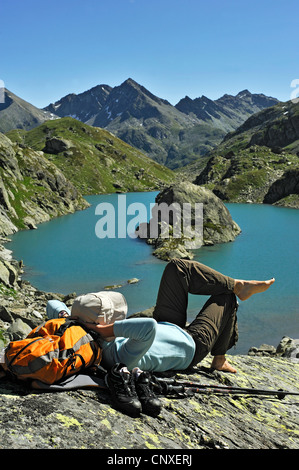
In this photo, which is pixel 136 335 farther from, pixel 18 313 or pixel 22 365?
pixel 18 313

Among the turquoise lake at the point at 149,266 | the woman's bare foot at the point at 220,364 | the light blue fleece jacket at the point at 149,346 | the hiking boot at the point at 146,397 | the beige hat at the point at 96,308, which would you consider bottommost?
the turquoise lake at the point at 149,266

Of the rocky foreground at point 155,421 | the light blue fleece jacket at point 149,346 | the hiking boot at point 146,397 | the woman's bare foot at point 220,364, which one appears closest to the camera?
→ the rocky foreground at point 155,421

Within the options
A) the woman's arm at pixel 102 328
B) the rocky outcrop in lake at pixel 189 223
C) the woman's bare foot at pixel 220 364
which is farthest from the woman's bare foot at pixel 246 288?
the rocky outcrop in lake at pixel 189 223

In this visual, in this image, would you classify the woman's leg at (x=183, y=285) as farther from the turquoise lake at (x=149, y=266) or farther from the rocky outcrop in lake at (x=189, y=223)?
the rocky outcrop in lake at (x=189, y=223)

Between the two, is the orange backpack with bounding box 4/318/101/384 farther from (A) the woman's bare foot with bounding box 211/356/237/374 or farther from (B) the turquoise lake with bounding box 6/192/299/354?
(B) the turquoise lake with bounding box 6/192/299/354

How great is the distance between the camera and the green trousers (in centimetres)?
708

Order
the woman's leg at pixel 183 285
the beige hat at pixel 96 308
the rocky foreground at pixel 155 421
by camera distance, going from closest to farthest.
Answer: the rocky foreground at pixel 155 421
the beige hat at pixel 96 308
the woman's leg at pixel 183 285

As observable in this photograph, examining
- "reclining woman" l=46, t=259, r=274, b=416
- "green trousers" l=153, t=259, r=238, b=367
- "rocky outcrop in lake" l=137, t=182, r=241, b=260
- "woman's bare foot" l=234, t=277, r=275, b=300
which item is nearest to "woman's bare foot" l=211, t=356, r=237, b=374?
"reclining woman" l=46, t=259, r=274, b=416

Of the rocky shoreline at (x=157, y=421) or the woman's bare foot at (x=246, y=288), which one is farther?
the woman's bare foot at (x=246, y=288)

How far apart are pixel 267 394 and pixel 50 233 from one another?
6034 cm

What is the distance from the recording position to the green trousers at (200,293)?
23.2ft

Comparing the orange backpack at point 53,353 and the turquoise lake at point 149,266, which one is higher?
the orange backpack at point 53,353

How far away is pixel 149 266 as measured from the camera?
135 ft

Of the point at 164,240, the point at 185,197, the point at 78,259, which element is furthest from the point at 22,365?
the point at 185,197
